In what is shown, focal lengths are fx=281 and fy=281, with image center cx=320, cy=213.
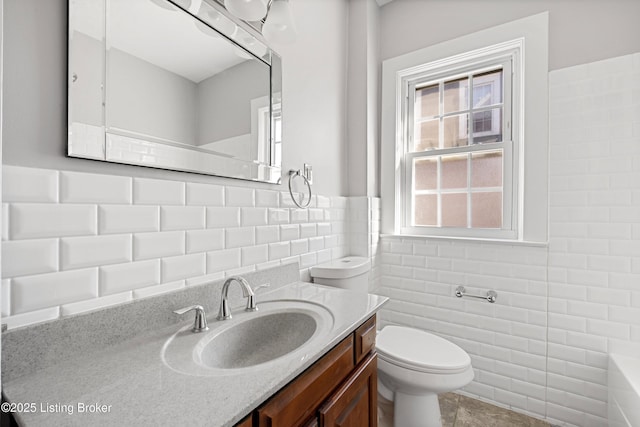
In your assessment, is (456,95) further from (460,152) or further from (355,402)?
(355,402)

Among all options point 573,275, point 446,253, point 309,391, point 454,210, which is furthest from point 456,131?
point 309,391

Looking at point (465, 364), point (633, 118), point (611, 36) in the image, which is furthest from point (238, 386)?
point (611, 36)

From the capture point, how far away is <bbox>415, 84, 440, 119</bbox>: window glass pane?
6.91 ft

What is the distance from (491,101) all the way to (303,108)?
1293mm

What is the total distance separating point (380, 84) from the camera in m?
2.21

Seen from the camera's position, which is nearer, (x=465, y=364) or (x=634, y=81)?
(x=465, y=364)

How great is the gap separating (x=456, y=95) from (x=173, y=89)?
1879 millimetres

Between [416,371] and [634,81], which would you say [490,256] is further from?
[634,81]

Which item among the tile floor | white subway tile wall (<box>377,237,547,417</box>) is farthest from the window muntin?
the tile floor

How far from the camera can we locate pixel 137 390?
0.58 m

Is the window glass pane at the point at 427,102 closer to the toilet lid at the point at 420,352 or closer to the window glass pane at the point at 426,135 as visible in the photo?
the window glass pane at the point at 426,135

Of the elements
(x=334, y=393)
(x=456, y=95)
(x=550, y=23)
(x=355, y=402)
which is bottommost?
(x=355, y=402)

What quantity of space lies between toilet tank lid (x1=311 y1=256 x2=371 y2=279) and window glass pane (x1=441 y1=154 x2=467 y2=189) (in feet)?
2.87

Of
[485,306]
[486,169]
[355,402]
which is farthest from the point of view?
[486,169]
